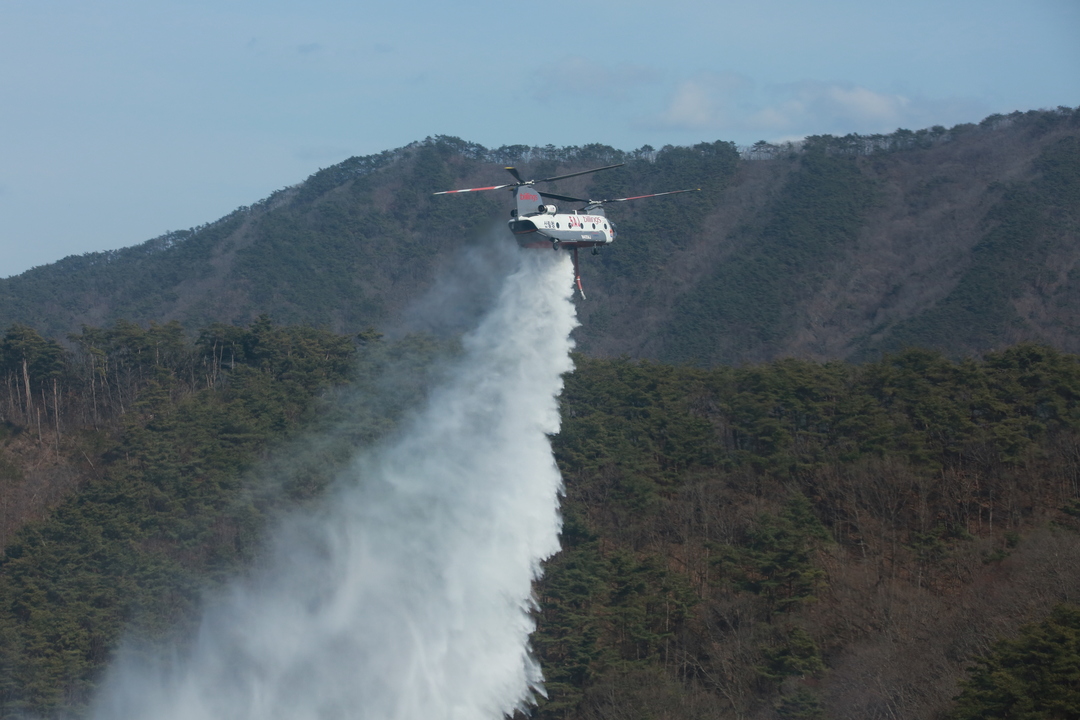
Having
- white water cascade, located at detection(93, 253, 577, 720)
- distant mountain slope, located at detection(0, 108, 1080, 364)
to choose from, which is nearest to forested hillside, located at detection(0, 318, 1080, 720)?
white water cascade, located at detection(93, 253, 577, 720)

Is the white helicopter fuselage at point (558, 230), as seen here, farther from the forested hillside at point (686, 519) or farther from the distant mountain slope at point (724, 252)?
the distant mountain slope at point (724, 252)

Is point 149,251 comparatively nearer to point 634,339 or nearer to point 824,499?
point 634,339

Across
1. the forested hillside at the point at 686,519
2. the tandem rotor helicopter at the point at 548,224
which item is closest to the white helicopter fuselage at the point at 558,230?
the tandem rotor helicopter at the point at 548,224

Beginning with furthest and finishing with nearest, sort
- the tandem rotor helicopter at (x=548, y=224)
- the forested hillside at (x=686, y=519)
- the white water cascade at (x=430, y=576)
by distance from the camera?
the forested hillside at (x=686, y=519) < the tandem rotor helicopter at (x=548, y=224) < the white water cascade at (x=430, y=576)

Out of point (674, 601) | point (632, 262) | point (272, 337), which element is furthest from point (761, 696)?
point (632, 262)

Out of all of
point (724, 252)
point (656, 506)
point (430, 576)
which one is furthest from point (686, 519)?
point (724, 252)

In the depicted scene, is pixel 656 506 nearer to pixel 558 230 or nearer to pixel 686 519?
pixel 686 519

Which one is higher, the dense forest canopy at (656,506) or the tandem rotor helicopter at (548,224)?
the tandem rotor helicopter at (548,224)
